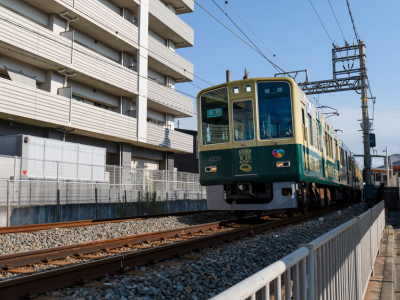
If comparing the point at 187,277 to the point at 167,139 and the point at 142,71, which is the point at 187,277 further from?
the point at 167,139

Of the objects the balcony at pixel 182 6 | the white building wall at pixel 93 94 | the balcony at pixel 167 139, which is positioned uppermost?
the balcony at pixel 182 6

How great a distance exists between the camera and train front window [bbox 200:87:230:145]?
11320mm

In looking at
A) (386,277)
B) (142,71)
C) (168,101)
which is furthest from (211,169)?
(168,101)

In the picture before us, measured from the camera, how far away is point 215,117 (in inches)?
452

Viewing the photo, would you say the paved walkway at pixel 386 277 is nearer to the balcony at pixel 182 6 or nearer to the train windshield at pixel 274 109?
the train windshield at pixel 274 109

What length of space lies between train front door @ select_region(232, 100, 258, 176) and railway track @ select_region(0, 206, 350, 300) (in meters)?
1.86

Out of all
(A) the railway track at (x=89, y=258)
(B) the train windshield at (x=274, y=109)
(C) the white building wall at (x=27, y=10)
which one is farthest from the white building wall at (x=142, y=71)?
(A) the railway track at (x=89, y=258)

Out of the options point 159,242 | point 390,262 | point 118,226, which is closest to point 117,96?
point 118,226

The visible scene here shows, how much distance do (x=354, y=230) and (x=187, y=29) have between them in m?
31.1

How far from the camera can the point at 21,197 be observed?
1389cm

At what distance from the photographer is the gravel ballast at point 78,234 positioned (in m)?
8.06

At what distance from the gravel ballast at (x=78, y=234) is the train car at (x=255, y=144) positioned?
6.09 ft

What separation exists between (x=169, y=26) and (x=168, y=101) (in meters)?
5.68

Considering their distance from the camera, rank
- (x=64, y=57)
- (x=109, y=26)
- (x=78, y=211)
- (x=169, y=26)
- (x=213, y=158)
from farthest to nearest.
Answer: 1. (x=169, y=26)
2. (x=109, y=26)
3. (x=64, y=57)
4. (x=78, y=211)
5. (x=213, y=158)
